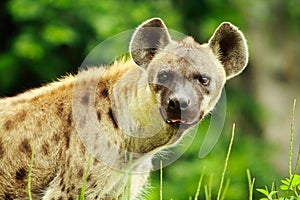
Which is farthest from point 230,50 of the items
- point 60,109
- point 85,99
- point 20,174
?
point 20,174

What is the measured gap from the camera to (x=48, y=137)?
5.46 metres

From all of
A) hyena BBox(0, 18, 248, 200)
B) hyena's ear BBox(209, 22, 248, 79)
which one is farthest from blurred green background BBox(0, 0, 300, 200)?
hyena BBox(0, 18, 248, 200)

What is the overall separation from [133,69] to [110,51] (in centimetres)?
344

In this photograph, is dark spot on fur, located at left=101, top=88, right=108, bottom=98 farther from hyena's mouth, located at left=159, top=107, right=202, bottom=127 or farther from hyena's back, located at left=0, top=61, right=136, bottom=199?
hyena's mouth, located at left=159, top=107, right=202, bottom=127

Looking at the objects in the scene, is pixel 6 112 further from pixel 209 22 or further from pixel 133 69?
pixel 209 22

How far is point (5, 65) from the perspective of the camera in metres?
10.2

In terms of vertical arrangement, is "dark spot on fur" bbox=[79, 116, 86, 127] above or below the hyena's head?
→ below

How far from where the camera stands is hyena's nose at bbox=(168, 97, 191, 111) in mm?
5104

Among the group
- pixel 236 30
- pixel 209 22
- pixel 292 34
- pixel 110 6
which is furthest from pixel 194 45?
pixel 292 34

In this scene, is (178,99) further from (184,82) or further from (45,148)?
(45,148)

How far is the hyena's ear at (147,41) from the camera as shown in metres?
5.51

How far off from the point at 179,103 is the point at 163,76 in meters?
0.25

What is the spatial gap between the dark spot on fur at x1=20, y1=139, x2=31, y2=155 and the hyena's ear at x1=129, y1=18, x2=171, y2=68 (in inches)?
30.9

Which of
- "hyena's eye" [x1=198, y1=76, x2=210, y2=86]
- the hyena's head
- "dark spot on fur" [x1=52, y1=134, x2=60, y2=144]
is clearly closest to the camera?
the hyena's head
